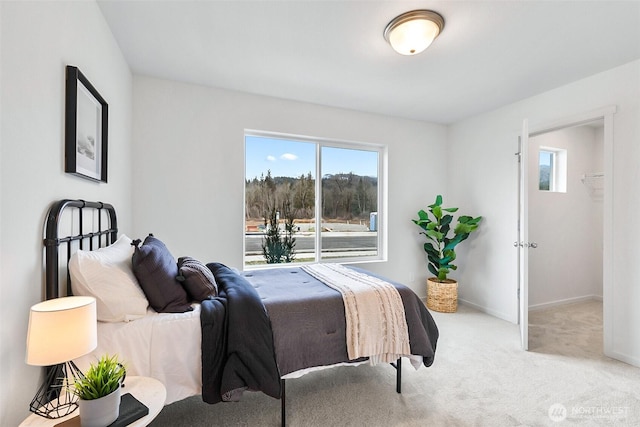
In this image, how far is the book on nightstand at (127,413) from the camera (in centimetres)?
103

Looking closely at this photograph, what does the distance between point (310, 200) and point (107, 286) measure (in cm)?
264

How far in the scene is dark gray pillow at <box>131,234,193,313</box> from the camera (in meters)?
1.59

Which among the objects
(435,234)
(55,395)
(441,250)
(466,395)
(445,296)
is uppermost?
(435,234)

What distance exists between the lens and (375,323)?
75.7 inches

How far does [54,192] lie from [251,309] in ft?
3.73

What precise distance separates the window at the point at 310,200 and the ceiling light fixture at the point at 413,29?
Answer: 1.82m

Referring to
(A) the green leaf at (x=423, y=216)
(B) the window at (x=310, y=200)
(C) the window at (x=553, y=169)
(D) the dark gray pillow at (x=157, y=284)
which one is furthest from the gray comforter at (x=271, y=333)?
(C) the window at (x=553, y=169)

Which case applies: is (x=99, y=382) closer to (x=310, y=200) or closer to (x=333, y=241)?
(x=310, y=200)

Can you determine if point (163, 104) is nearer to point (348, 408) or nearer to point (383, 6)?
point (383, 6)

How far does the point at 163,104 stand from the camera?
2.98 meters

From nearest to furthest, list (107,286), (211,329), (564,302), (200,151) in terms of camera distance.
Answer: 1. (107,286)
2. (211,329)
3. (200,151)
4. (564,302)

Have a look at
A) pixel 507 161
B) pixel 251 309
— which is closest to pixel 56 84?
pixel 251 309

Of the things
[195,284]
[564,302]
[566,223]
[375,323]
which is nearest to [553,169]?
[566,223]

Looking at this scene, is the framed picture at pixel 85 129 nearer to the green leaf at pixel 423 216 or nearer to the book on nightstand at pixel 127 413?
the book on nightstand at pixel 127 413
